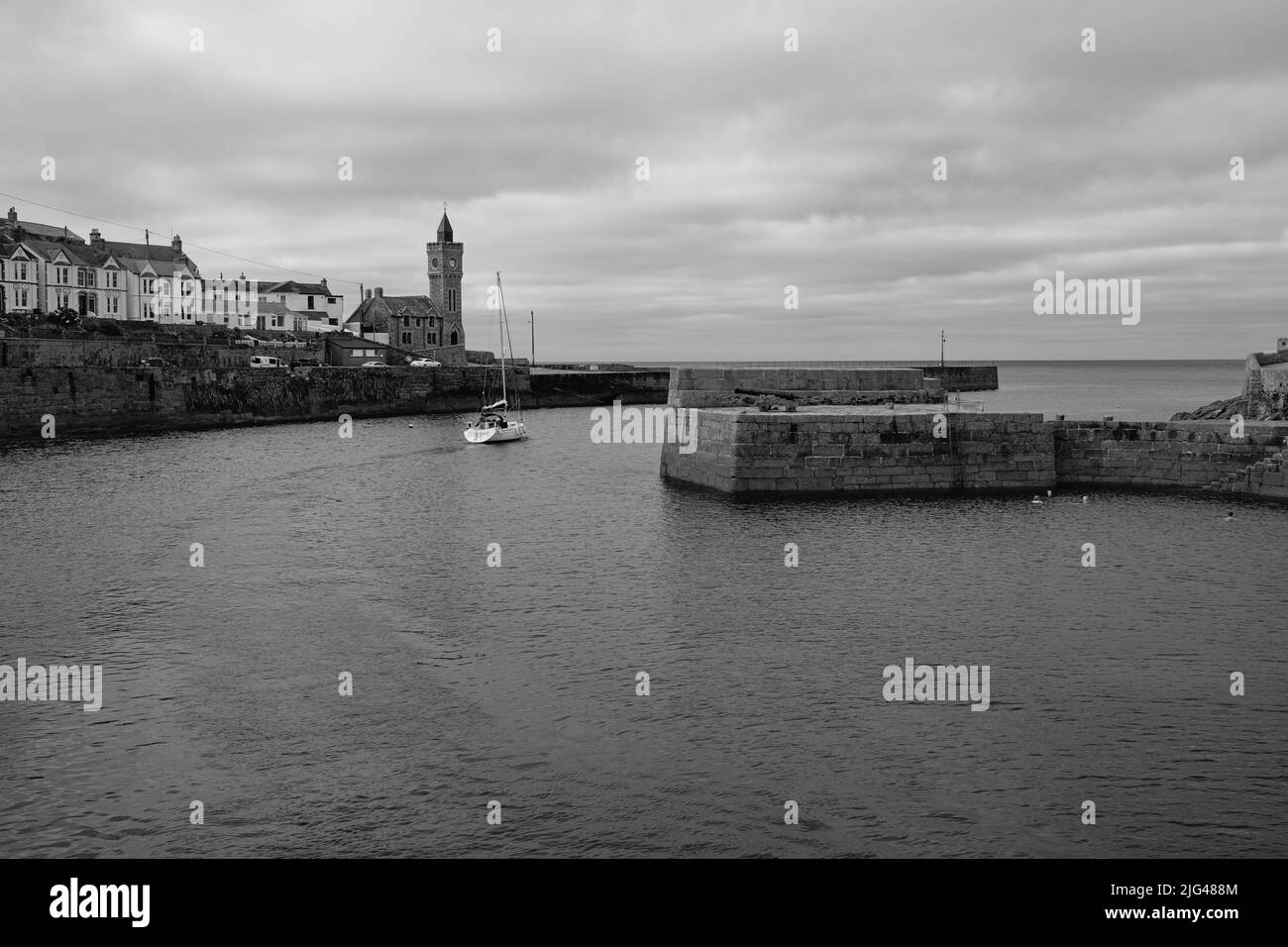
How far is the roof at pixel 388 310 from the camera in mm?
113938

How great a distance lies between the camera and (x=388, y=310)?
373 ft

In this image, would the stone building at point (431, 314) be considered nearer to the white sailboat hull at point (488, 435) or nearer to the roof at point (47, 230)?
the roof at point (47, 230)

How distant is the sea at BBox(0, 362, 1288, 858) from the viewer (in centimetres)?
1030

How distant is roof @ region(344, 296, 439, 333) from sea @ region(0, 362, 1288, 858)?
87.7 metres

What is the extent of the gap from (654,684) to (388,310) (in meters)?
106

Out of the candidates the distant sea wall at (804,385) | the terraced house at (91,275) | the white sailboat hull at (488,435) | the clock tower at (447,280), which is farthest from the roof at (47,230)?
the distant sea wall at (804,385)

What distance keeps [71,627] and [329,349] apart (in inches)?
3132

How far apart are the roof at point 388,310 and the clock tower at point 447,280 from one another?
1686mm

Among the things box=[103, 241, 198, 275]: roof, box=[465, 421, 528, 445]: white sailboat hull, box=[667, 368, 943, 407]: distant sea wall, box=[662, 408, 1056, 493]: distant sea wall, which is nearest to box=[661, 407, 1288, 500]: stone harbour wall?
box=[662, 408, 1056, 493]: distant sea wall

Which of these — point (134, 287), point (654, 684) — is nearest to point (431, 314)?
point (134, 287)

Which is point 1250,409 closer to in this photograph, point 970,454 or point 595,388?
point 970,454

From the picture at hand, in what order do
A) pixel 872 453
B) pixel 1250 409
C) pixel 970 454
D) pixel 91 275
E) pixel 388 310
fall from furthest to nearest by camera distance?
pixel 388 310
pixel 91 275
pixel 1250 409
pixel 970 454
pixel 872 453

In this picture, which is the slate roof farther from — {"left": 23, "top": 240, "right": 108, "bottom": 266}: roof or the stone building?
{"left": 23, "top": 240, "right": 108, "bottom": 266}: roof
